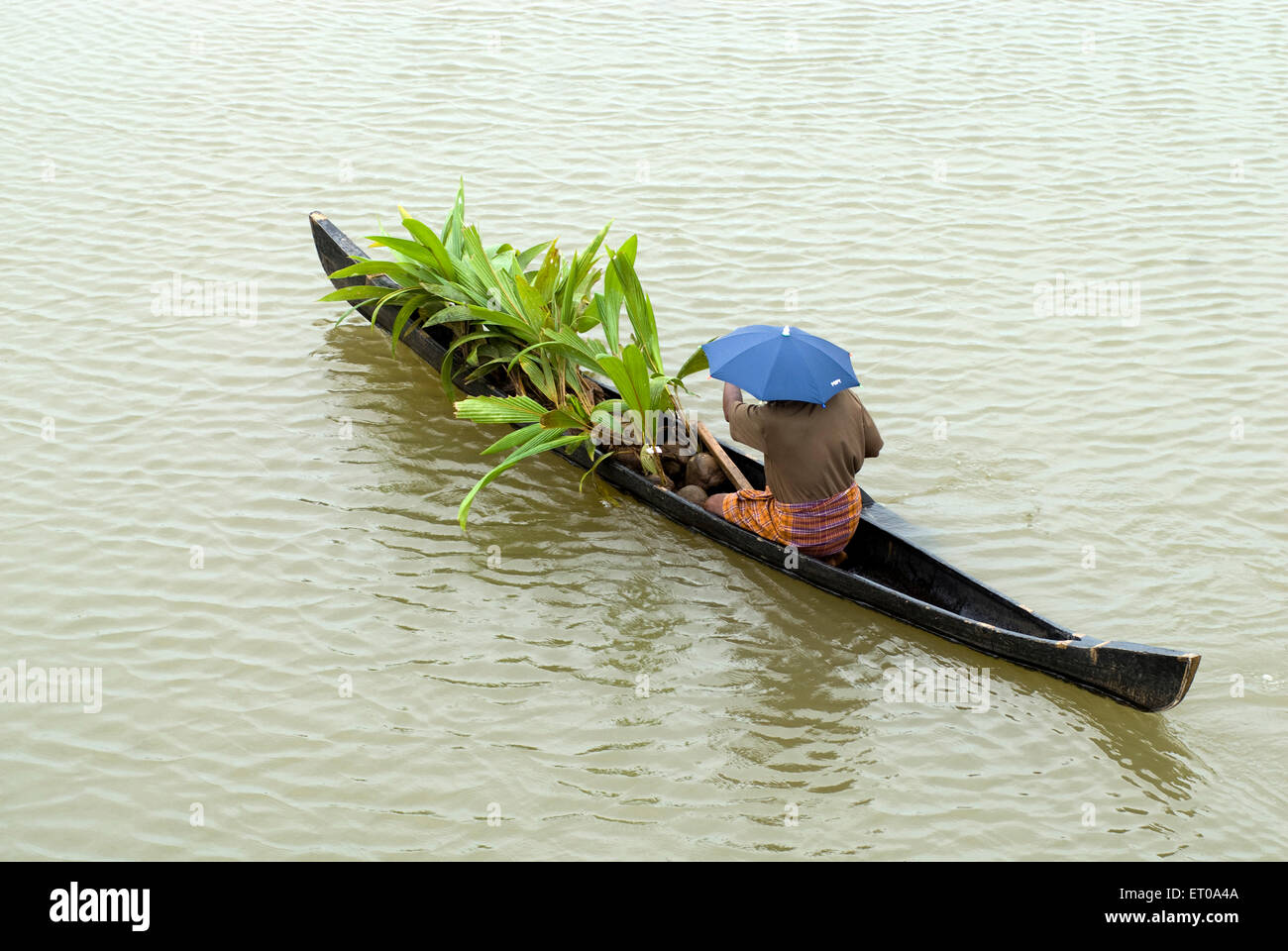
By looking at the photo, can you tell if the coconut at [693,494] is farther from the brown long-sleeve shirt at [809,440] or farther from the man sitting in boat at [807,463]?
the brown long-sleeve shirt at [809,440]

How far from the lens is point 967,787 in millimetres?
5047

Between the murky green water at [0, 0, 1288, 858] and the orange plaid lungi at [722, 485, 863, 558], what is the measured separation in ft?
0.95

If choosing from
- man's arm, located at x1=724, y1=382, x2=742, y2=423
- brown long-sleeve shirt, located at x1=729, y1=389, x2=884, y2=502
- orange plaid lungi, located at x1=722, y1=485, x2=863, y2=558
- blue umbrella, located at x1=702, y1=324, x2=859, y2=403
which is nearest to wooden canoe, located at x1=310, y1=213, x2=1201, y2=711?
orange plaid lungi, located at x1=722, y1=485, x2=863, y2=558

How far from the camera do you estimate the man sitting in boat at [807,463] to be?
18.6ft

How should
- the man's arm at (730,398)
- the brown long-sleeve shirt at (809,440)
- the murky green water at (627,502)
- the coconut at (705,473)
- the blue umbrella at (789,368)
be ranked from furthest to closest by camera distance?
the coconut at (705,473)
the man's arm at (730,398)
the brown long-sleeve shirt at (809,440)
the blue umbrella at (789,368)
the murky green water at (627,502)

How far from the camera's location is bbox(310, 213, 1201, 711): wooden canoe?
511 centimetres

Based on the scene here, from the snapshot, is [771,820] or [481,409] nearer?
[771,820]

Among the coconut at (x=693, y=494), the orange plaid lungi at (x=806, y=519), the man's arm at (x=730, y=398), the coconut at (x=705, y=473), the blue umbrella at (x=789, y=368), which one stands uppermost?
the blue umbrella at (x=789, y=368)

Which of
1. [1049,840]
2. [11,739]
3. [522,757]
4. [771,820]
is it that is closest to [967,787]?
[1049,840]

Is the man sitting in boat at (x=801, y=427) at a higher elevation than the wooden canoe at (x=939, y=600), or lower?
higher

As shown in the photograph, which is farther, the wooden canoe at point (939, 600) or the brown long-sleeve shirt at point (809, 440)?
the brown long-sleeve shirt at point (809, 440)

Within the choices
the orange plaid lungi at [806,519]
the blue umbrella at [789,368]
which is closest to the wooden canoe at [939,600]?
the orange plaid lungi at [806,519]

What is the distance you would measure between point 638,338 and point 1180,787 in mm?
3522

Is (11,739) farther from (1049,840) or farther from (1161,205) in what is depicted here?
(1161,205)
